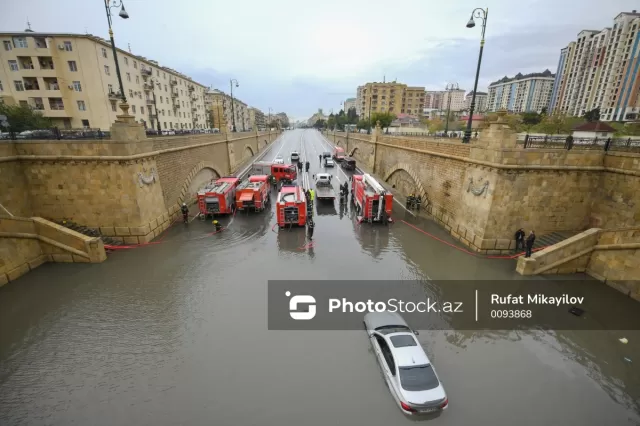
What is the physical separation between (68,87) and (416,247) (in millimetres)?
50370

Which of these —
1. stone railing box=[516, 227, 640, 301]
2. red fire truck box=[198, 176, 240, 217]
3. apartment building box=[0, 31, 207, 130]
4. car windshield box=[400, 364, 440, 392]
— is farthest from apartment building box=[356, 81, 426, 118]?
car windshield box=[400, 364, 440, 392]

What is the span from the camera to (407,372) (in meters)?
7.27

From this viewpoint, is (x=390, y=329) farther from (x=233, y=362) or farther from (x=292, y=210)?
(x=292, y=210)

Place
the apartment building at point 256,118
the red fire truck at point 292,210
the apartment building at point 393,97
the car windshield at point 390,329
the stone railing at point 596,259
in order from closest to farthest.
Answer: the car windshield at point 390,329
the stone railing at point 596,259
the red fire truck at point 292,210
the apartment building at point 393,97
the apartment building at point 256,118

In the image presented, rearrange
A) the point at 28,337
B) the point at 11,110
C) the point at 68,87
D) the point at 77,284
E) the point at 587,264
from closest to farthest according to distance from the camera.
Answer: the point at 28,337 < the point at 77,284 < the point at 587,264 < the point at 11,110 < the point at 68,87

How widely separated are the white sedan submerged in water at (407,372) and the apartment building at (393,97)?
119277mm

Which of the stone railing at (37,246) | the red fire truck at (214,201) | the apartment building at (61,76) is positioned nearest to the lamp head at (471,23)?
the red fire truck at (214,201)

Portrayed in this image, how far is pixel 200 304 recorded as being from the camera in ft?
37.4

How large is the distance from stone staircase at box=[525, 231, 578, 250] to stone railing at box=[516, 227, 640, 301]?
5.32 ft

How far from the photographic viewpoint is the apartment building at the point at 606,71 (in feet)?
251

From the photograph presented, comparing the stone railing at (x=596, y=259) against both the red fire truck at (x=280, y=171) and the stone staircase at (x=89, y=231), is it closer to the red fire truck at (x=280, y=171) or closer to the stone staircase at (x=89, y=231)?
the stone staircase at (x=89, y=231)

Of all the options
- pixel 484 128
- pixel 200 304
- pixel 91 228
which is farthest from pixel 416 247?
pixel 91 228

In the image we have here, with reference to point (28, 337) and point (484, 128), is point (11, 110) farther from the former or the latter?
point (484, 128)

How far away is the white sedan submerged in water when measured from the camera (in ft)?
22.5
